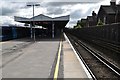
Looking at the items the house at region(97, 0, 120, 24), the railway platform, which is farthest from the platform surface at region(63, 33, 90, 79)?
the house at region(97, 0, 120, 24)

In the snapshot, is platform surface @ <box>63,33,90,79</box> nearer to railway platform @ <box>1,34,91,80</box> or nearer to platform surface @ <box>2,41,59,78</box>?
railway platform @ <box>1,34,91,80</box>

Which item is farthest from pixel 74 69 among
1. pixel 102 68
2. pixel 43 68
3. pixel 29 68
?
pixel 102 68

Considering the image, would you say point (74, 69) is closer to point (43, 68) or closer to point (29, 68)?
point (43, 68)

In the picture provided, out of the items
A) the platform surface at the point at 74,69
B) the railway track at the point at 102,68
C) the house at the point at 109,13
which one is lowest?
the railway track at the point at 102,68

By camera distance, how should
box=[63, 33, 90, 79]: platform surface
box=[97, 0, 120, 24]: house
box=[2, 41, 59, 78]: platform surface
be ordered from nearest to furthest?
box=[2, 41, 59, 78]: platform surface
box=[63, 33, 90, 79]: platform surface
box=[97, 0, 120, 24]: house

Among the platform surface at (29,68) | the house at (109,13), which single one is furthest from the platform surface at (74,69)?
the house at (109,13)

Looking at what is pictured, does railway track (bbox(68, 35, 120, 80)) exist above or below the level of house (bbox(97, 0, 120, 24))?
below

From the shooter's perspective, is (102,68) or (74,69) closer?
(74,69)

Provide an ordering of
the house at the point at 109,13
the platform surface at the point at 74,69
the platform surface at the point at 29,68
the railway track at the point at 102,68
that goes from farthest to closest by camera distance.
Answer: the house at the point at 109,13 < the railway track at the point at 102,68 < the platform surface at the point at 74,69 < the platform surface at the point at 29,68

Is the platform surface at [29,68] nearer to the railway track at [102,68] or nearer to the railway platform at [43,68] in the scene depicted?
the railway platform at [43,68]

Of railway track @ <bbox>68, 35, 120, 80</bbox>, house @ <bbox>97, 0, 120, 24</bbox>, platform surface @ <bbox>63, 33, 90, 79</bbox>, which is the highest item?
house @ <bbox>97, 0, 120, 24</bbox>

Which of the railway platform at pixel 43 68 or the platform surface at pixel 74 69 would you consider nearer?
Result: the railway platform at pixel 43 68

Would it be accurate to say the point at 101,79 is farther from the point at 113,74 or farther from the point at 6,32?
the point at 6,32

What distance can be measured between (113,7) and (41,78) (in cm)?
7010
